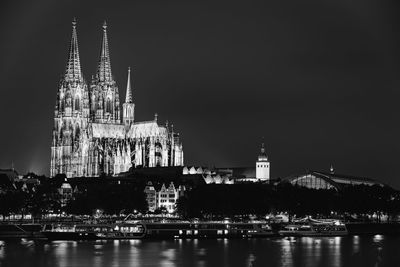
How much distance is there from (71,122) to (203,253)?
103166 millimetres

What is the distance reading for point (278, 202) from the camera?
491 feet

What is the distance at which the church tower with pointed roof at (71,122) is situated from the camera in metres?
191

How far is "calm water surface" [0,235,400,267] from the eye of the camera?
84.9m

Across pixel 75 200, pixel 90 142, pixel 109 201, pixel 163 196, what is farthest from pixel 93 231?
pixel 90 142

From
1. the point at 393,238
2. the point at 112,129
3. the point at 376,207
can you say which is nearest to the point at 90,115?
the point at 112,129

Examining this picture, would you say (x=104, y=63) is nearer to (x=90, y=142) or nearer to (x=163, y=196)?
(x=90, y=142)

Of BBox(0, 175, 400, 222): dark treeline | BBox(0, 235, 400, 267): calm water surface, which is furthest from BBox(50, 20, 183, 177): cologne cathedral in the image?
BBox(0, 235, 400, 267): calm water surface

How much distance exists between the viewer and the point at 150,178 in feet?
586

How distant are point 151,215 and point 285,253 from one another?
211 feet

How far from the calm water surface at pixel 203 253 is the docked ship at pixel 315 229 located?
11369 mm

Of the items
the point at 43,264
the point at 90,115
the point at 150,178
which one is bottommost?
the point at 43,264

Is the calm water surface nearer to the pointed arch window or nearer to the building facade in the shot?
the building facade

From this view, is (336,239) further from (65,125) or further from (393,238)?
(65,125)

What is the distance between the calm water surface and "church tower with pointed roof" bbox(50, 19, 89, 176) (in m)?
86.3
